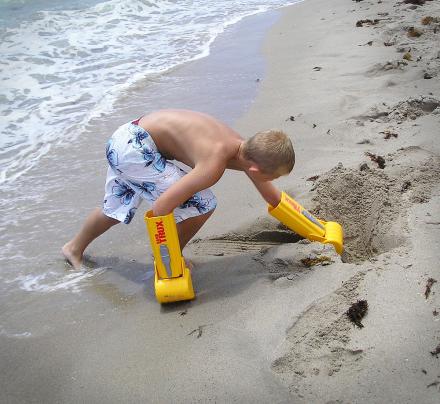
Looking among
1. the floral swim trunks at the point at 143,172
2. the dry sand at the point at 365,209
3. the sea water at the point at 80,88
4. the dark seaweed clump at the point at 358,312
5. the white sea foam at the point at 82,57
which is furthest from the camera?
the white sea foam at the point at 82,57

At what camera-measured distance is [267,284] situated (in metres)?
2.25

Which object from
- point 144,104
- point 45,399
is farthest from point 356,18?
point 45,399

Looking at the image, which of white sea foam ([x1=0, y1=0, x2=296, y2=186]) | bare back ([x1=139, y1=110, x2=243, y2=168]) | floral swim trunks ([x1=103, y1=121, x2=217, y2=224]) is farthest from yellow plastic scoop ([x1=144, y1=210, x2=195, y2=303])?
white sea foam ([x1=0, y1=0, x2=296, y2=186])

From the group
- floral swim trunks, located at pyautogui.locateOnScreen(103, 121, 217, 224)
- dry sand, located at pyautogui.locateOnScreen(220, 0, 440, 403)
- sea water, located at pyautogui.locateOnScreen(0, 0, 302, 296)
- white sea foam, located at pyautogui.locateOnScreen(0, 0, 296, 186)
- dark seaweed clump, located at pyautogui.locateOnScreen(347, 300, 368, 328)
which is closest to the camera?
dry sand, located at pyautogui.locateOnScreen(220, 0, 440, 403)

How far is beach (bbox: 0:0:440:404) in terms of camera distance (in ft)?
5.71

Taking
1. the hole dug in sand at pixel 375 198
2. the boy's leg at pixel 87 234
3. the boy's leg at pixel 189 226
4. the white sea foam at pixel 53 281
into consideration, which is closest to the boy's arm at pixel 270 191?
the boy's leg at pixel 189 226

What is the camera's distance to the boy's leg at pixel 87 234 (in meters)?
2.66

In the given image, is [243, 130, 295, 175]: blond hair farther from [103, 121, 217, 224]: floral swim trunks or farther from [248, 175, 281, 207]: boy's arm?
[103, 121, 217, 224]: floral swim trunks

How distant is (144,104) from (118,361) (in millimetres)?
3259

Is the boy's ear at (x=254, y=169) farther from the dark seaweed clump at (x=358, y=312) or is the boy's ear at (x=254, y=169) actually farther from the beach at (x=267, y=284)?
the dark seaweed clump at (x=358, y=312)

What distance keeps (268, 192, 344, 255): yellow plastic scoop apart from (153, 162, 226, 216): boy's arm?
1.36ft

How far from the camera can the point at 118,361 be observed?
1.95 metres

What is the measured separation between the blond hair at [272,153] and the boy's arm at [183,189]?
210mm

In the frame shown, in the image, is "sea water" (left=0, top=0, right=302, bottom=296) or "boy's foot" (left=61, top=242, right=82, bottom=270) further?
"sea water" (left=0, top=0, right=302, bottom=296)
